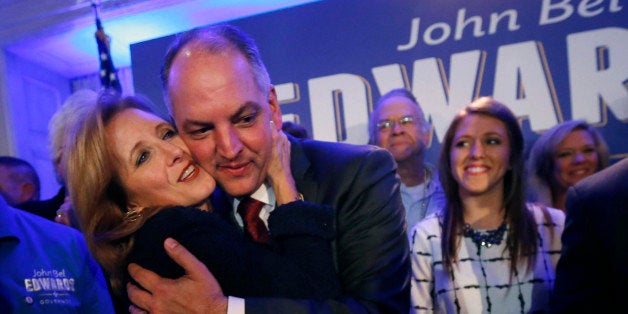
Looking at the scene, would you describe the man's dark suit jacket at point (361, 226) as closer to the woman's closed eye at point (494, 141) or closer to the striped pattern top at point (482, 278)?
the striped pattern top at point (482, 278)

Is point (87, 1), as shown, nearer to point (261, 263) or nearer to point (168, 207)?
point (168, 207)

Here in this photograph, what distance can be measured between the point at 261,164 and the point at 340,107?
2978mm

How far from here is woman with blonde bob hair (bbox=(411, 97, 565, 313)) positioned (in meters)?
2.38

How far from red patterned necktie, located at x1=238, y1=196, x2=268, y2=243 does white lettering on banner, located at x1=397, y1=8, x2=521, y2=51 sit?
2.95m

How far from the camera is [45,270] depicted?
1.78 meters

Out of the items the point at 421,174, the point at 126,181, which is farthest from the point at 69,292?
the point at 421,174

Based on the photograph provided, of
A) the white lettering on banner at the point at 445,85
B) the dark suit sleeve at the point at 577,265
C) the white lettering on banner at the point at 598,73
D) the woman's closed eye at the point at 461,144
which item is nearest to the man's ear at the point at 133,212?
the dark suit sleeve at the point at 577,265

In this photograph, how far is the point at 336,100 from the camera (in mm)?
4566

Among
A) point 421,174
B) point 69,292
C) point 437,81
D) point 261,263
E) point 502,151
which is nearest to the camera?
point 261,263

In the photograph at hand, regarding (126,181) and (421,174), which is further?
(421,174)

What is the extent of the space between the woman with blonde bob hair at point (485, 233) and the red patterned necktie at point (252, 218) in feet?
3.67

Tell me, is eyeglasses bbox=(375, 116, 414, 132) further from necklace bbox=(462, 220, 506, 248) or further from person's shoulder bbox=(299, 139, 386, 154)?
person's shoulder bbox=(299, 139, 386, 154)

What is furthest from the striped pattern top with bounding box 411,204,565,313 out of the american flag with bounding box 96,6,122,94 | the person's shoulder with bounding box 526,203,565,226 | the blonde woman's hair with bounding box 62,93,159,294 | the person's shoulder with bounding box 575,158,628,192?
the american flag with bounding box 96,6,122,94

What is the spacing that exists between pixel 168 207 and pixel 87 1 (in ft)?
14.7
